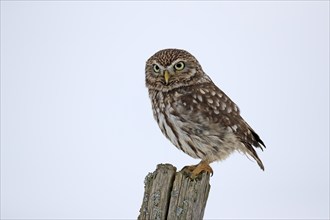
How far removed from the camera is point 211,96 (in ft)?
14.8

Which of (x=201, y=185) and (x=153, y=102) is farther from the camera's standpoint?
(x=153, y=102)

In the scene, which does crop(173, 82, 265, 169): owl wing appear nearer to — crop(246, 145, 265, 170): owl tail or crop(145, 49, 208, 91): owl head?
crop(246, 145, 265, 170): owl tail

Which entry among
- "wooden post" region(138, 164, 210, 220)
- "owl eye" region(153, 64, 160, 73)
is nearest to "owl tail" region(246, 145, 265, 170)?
"owl eye" region(153, 64, 160, 73)

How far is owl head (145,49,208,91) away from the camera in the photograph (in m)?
4.70

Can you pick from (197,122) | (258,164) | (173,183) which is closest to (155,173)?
(173,183)

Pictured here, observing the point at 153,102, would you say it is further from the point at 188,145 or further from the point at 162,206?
the point at 162,206

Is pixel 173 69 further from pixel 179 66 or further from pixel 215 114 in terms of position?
pixel 215 114

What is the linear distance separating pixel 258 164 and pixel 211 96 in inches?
30.6

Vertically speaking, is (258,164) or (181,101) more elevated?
(181,101)

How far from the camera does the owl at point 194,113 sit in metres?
4.42

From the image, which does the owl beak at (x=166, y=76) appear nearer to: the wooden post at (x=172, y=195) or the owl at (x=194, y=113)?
the owl at (x=194, y=113)

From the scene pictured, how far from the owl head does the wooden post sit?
1.73 meters

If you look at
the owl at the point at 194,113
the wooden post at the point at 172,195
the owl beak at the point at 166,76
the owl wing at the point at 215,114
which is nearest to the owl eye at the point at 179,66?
the owl at the point at 194,113

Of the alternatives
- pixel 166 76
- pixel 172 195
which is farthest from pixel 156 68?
pixel 172 195
